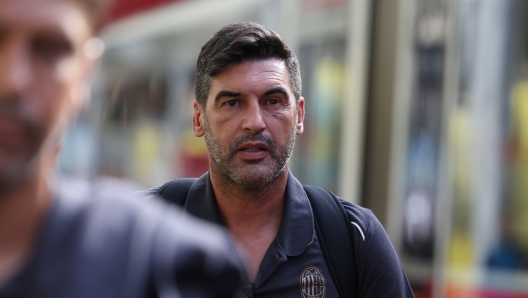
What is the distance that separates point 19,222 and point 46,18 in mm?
232

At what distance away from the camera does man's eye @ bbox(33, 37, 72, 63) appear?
2.62 feet

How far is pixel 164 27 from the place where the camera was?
18.2ft

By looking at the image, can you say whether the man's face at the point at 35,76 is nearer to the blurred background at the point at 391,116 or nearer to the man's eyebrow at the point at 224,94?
the man's eyebrow at the point at 224,94

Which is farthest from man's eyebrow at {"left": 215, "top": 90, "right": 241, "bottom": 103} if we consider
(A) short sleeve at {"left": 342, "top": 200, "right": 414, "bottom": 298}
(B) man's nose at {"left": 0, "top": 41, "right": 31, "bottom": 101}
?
(B) man's nose at {"left": 0, "top": 41, "right": 31, "bottom": 101}

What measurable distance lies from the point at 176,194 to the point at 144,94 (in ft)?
11.7

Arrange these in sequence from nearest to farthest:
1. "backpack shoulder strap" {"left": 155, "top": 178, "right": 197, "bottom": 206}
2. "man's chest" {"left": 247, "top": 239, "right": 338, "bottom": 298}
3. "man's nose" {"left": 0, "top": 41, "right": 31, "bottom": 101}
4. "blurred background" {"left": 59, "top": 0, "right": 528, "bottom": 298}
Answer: "man's nose" {"left": 0, "top": 41, "right": 31, "bottom": 101} < "man's chest" {"left": 247, "top": 239, "right": 338, "bottom": 298} < "backpack shoulder strap" {"left": 155, "top": 178, "right": 197, "bottom": 206} < "blurred background" {"left": 59, "top": 0, "right": 528, "bottom": 298}

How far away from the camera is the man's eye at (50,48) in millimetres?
797

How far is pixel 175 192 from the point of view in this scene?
2137 millimetres

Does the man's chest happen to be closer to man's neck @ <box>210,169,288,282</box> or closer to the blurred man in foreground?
man's neck @ <box>210,169,288,282</box>

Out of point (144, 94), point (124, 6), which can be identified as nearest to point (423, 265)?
point (144, 94)

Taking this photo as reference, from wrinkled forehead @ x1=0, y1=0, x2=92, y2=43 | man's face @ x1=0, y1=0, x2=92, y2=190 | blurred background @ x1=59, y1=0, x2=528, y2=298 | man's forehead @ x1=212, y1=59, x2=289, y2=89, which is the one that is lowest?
blurred background @ x1=59, y1=0, x2=528, y2=298

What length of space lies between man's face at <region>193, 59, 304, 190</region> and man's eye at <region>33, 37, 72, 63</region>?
117 centimetres

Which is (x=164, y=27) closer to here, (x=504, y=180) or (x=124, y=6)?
(x=124, y=6)

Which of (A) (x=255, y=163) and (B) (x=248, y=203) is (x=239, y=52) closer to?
(A) (x=255, y=163)
